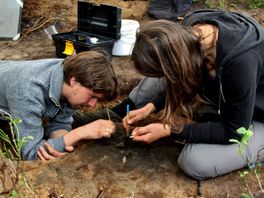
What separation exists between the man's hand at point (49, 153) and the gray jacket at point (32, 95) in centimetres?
3

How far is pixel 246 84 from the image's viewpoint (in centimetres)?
182

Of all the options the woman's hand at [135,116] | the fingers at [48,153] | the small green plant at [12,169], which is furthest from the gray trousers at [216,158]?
the small green plant at [12,169]

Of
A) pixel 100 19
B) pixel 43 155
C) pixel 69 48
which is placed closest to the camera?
pixel 43 155

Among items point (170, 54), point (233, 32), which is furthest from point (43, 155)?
point (233, 32)

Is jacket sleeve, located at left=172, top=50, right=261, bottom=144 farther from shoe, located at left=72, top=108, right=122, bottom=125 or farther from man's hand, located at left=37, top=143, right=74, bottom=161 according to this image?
shoe, located at left=72, top=108, right=122, bottom=125

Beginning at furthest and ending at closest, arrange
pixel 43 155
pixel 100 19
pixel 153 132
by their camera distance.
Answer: pixel 100 19 < pixel 43 155 < pixel 153 132

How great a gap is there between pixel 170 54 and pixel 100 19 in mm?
1755

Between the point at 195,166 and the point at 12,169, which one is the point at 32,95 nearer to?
the point at 12,169

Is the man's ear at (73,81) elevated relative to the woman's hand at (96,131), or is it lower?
elevated

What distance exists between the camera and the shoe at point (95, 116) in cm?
278

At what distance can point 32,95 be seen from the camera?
220 centimetres

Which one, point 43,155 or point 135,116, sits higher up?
point 135,116

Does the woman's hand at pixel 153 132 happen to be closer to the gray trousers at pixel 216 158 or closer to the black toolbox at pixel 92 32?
the gray trousers at pixel 216 158

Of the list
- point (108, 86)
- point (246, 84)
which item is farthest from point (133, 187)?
point (246, 84)
